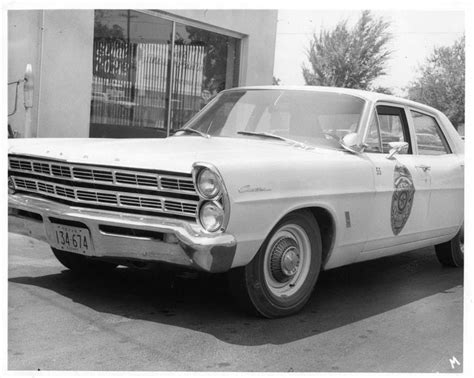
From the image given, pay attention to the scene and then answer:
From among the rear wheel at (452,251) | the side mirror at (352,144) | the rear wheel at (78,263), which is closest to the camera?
the side mirror at (352,144)

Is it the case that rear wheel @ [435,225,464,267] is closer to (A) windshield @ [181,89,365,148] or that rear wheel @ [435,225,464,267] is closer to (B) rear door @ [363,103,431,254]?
(B) rear door @ [363,103,431,254]

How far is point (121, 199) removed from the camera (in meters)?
3.98

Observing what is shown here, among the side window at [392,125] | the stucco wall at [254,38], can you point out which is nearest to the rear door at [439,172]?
the side window at [392,125]

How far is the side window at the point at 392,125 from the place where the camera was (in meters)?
5.26

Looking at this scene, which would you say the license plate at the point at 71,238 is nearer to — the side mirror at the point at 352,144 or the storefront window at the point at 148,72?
the side mirror at the point at 352,144

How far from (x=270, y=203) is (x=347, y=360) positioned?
97cm

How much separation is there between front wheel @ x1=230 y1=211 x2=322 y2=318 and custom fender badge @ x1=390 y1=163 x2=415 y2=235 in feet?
2.86

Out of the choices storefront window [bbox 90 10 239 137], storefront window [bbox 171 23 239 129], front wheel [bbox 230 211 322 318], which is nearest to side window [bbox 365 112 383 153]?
front wheel [bbox 230 211 322 318]

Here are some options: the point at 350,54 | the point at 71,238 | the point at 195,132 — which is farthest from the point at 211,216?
the point at 350,54

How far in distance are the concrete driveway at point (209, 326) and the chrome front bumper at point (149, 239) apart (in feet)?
1.41

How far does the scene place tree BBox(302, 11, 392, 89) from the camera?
16.0 meters

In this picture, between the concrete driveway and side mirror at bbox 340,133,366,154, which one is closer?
the concrete driveway

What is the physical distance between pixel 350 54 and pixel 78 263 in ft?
48.7

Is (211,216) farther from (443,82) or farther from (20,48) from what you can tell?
(443,82)
